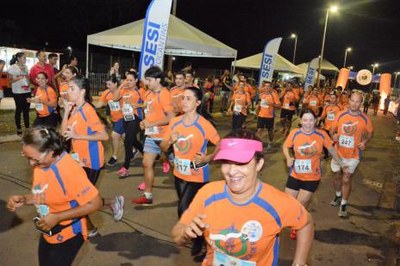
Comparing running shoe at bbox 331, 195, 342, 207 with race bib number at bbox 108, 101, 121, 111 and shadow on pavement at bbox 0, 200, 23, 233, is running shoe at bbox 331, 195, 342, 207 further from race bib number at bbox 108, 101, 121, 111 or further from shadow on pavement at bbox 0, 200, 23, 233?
shadow on pavement at bbox 0, 200, 23, 233

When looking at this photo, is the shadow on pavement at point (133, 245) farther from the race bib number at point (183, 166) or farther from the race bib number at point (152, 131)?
the race bib number at point (152, 131)

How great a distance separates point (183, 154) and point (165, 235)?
1300mm

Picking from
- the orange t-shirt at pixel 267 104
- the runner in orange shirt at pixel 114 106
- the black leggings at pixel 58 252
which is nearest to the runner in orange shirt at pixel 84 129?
the black leggings at pixel 58 252

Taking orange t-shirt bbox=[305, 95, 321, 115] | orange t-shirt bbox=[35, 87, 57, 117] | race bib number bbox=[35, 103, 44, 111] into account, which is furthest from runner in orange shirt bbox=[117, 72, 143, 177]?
orange t-shirt bbox=[305, 95, 321, 115]

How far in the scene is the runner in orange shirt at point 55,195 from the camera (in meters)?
2.72

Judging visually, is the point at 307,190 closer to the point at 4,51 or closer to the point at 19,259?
the point at 19,259

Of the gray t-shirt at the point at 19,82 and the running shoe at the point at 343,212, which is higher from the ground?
the gray t-shirt at the point at 19,82

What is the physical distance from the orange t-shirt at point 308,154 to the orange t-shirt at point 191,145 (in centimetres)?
133

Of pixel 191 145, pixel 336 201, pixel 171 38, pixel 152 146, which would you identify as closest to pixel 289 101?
pixel 171 38

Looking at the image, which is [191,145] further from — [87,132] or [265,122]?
[265,122]

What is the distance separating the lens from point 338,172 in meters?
6.85

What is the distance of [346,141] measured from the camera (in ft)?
21.0

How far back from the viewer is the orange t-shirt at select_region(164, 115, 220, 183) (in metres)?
4.46

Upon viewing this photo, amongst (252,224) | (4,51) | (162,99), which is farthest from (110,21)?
(252,224)
